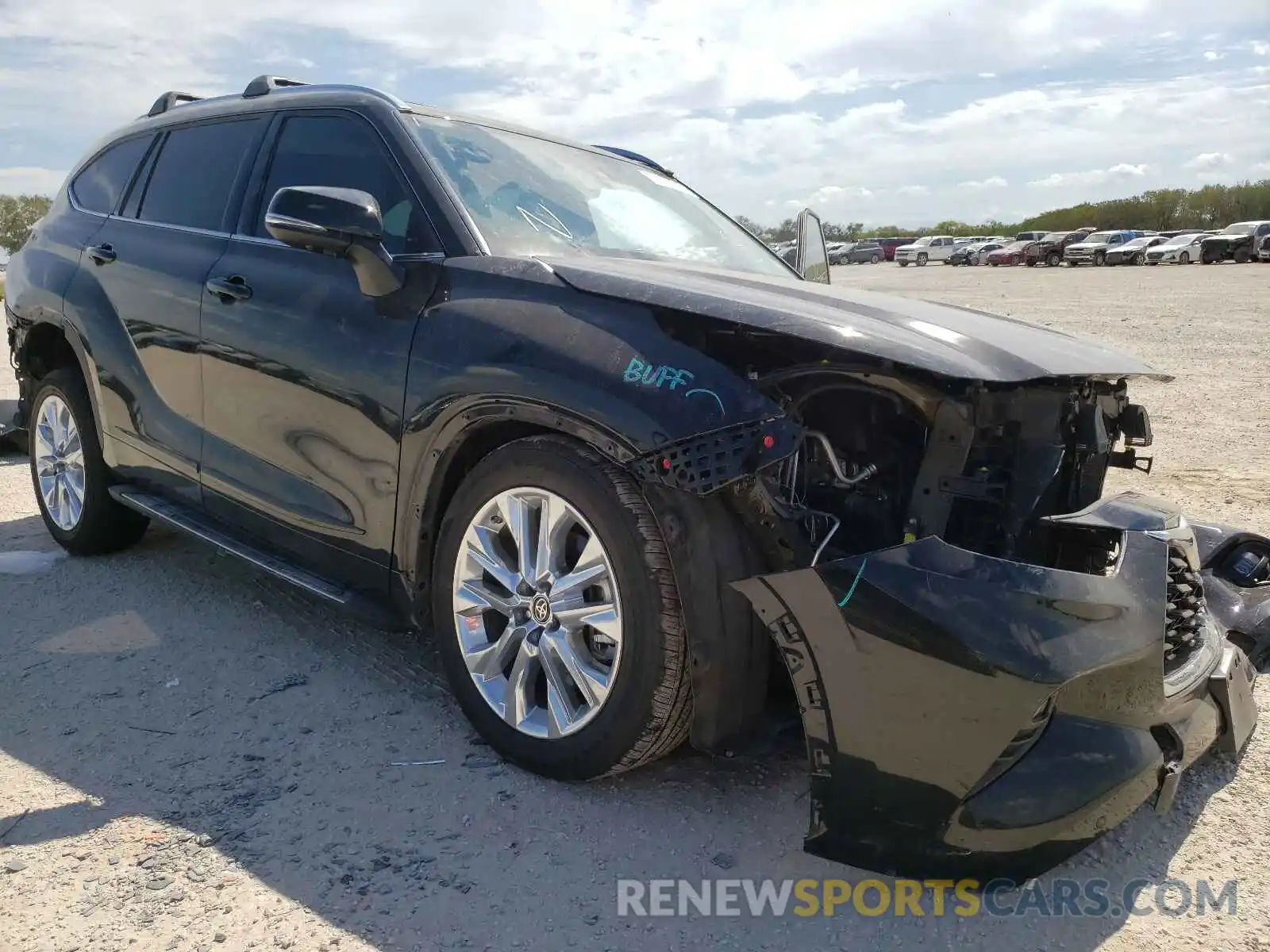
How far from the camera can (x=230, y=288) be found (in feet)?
11.3

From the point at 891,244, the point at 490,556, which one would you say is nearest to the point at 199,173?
the point at 490,556

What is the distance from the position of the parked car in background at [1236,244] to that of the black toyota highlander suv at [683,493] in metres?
42.1

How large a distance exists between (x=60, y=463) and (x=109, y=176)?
134 centimetres

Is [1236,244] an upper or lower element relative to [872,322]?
upper

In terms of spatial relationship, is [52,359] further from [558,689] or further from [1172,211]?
[1172,211]

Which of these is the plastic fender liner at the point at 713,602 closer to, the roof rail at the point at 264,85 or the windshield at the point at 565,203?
the windshield at the point at 565,203

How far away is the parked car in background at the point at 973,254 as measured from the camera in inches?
2101

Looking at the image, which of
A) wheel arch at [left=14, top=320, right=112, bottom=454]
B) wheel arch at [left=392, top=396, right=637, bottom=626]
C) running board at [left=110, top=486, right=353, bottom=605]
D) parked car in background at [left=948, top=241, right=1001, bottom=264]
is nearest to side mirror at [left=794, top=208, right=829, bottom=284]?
wheel arch at [left=392, top=396, right=637, bottom=626]

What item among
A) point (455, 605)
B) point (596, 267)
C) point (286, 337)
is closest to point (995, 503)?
point (596, 267)

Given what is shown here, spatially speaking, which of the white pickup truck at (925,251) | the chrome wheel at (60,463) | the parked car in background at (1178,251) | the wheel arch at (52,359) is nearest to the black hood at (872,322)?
the wheel arch at (52,359)

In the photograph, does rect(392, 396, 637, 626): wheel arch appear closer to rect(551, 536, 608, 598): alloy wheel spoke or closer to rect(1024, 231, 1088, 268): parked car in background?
rect(551, 536, 608, 598): alloy wheel spoke

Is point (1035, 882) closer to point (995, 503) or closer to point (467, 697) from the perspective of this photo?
point (995, 503)

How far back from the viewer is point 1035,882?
2.32 meters

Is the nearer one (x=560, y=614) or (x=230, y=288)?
(x=560, y=614)
